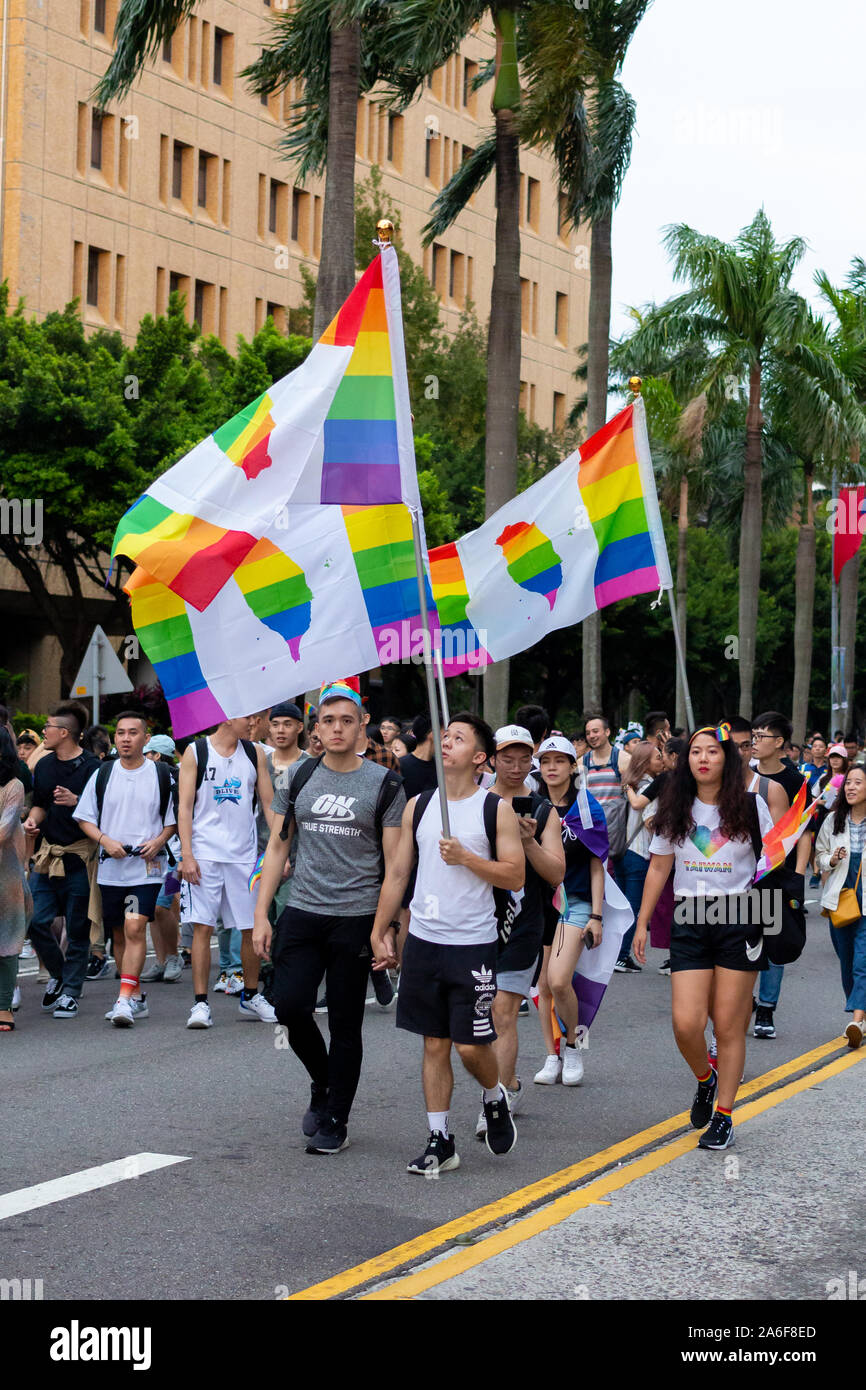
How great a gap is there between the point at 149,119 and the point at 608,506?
33.9 metres

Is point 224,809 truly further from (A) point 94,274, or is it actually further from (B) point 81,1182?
(A) point 94,274

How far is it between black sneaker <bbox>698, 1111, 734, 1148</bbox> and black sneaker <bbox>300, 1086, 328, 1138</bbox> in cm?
156

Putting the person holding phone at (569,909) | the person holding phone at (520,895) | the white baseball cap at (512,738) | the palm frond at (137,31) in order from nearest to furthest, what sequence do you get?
the person holding phone at (520,895) < the white baseball cap at (512,738) < the person holding phone at (569,909) < the palm frond at (137,31)

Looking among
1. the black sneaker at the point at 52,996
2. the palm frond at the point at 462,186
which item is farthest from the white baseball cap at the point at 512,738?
the palm frond at the point at 462,186

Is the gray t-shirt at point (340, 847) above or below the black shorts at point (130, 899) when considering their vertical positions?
above

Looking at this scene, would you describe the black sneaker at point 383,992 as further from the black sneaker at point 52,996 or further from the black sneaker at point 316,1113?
the black sneaker at point 316,1113

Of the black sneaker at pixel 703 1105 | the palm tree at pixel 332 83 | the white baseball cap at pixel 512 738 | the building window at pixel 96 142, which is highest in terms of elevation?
the building window at pixel 96 142

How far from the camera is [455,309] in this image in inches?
2211

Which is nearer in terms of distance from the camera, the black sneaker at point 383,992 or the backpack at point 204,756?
the backpack at point 204,756

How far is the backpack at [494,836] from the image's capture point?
22.0 ft

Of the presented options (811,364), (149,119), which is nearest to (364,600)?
(811,364)

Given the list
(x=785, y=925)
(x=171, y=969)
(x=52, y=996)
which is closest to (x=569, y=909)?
(x=785, y=925)

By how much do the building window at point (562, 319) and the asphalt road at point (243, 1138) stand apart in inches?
2110
